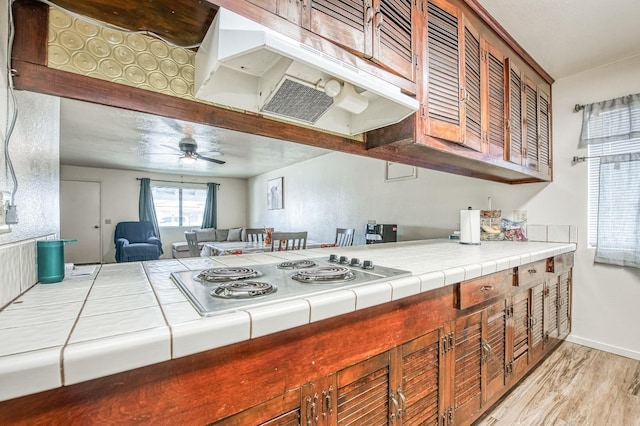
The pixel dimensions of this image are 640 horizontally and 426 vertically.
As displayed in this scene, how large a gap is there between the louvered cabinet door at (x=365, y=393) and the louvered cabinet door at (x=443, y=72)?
3.44 ft

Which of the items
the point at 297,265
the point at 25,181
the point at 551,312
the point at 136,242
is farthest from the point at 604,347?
the point at 136,242

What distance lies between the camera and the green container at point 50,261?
92cm

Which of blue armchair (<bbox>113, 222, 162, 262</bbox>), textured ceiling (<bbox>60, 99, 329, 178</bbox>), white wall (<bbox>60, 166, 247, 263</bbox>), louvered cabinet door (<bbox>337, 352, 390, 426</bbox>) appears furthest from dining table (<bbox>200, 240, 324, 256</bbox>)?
white wall (<bbox>60, 166, 247, 263</bbox>)

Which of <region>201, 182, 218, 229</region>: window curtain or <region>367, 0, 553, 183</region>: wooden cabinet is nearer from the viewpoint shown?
<region>367, 0, 553, 183</region>: wooden cabinet

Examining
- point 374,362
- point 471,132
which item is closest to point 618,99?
point 471,132

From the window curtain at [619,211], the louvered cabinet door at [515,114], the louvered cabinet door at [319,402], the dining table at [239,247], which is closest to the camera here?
the louvered cabinet door at [319,402]

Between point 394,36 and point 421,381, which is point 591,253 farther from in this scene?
point 394,36

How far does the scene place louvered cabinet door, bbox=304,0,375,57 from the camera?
38.2 inches

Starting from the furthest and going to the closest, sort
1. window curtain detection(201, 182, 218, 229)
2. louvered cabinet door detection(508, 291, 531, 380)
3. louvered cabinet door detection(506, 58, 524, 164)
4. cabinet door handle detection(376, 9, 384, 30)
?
1. window curtain detection(201, 182, 218, 229)
2. louvered cabinet door detection(506, 58, 524, 164)
3. louvered cabinet door detection(508, 291, 531, 380)
4. cabinet door handle detection(376, 9, 384, 30)

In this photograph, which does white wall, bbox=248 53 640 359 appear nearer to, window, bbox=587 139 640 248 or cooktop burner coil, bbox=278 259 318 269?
window, bbox=587 139 640 248

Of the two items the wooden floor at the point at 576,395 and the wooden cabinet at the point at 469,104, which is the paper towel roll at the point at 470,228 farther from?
the wooden floor at the point at 576,395

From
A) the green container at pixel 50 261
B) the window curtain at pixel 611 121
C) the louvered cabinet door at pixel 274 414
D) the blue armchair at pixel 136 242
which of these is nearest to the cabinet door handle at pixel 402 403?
the louvered cabinet door at pixel 274 414

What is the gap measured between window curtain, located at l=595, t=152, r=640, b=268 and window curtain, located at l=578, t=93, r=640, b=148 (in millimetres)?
159

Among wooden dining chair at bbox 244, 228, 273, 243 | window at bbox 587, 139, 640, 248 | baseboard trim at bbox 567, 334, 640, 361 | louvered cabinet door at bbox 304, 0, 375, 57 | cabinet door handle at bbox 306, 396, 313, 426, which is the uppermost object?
louvered cabinet door at bbox 304, 0, 375, 57
